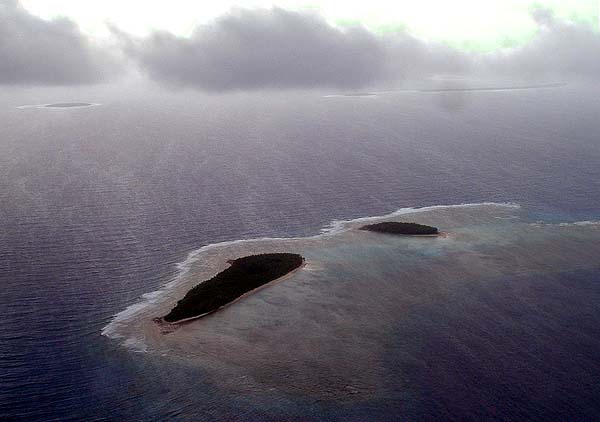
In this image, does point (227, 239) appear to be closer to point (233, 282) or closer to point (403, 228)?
point (233, 282)

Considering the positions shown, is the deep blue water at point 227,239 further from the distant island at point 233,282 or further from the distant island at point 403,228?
the distant island at point 403,228

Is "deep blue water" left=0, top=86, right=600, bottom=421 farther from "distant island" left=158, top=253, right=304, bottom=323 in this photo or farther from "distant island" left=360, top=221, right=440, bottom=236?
"distant island" left=360, top=221, right=440, bottom=236

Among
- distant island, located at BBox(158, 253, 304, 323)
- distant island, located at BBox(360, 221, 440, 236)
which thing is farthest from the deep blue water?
distant island, located at BBox(360, 221, 440, 236)

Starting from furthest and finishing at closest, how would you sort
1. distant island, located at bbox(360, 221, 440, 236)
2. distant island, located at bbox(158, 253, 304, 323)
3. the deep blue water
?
distant island, located at bbox(360, 221, 440, 236), distant island, located at bbox(158, 253, 304, 323), the deep blue water

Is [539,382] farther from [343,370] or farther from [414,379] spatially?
[343,370]

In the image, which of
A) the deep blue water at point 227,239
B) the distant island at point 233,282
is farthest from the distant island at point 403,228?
the distant island at point 233,282

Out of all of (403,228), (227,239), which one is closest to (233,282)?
(227,239)
